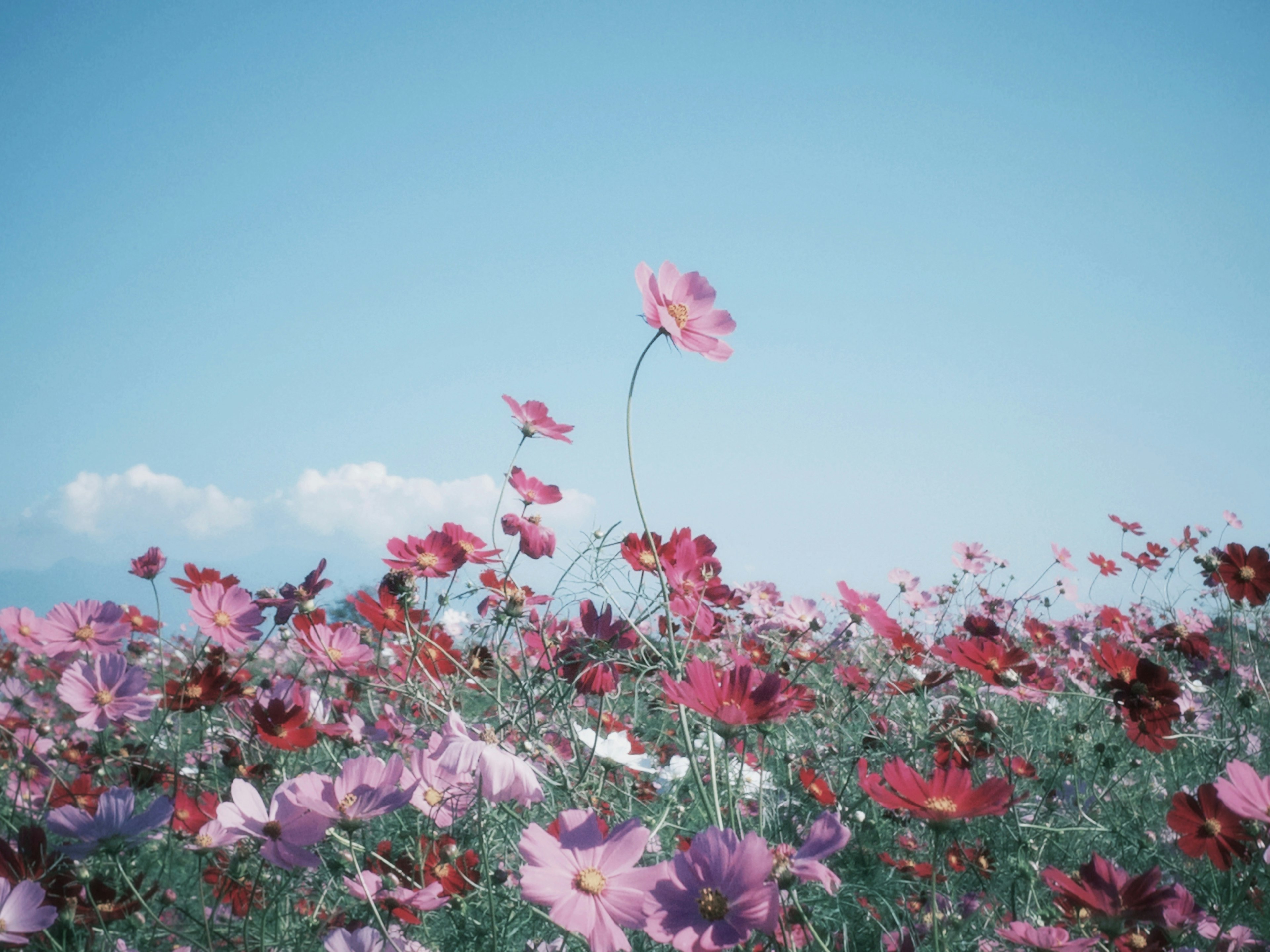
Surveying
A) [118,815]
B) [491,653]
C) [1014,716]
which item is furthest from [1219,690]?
[118,815]

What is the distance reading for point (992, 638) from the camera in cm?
Result: 142

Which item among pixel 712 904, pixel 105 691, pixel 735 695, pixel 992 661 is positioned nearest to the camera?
pixel 712 904

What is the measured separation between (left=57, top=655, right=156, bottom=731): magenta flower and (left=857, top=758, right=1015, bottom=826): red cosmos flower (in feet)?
3.60

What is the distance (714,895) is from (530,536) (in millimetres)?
671

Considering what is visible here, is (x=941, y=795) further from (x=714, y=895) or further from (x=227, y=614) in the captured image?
(x=227, y=614)

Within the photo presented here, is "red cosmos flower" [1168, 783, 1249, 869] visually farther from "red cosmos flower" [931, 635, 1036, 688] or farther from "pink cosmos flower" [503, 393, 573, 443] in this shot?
"pink cosmos flower" [503, 393, 573, 443]

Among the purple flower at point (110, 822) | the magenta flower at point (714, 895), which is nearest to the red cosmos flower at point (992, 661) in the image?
the magenta flower at point (714, 895)

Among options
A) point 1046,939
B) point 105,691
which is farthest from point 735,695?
point 105,691

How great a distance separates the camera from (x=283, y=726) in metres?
0.93

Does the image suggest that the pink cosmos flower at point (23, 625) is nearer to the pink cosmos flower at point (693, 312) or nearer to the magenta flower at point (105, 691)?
the magenta flower at point (105, 691)

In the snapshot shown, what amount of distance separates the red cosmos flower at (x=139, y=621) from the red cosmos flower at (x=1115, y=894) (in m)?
1.72

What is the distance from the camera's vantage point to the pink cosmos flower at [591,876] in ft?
1.79

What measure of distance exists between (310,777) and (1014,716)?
5.67 ft

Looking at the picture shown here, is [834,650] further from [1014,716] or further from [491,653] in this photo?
[491,653]
